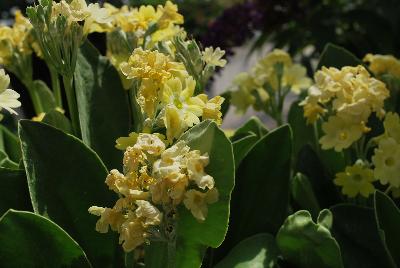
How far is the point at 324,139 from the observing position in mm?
859

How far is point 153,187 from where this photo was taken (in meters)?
0.56

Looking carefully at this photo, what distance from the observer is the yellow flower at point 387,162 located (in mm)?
790

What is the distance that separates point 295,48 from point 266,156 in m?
1.83

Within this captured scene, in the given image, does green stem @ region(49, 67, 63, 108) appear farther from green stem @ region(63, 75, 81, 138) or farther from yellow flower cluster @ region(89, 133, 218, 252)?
yellow flower cluster @ region(89, 133, 218, 252)

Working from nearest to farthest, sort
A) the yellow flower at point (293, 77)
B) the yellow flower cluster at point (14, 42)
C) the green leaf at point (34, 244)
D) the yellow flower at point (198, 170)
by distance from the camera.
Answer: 1. the yellow flower at point (198, 170)
2. the green leaf at point (34, 244)
3. the yellow flower cluster at point (14, 42)
4. the yellow flower at point (293, 77)

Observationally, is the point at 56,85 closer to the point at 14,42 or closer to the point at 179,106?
the point at 14,42

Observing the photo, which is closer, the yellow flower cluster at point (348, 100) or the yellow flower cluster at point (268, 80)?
the yellow flower cluster at point (348, 100)

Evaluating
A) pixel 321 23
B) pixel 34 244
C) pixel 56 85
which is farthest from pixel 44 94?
pixel 321 23

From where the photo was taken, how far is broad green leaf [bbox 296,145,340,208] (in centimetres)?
94

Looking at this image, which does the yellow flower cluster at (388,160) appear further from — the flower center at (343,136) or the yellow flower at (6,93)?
the yellow flower at (6,93)

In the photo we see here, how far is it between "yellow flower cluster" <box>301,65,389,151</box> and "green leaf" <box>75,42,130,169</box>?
0.82 ft

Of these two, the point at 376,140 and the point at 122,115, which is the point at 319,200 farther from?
the point at 122,115

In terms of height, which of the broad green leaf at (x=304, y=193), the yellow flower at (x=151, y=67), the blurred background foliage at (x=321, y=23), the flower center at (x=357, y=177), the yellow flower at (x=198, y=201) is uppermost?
the yellow flower at (x=151, y=67)

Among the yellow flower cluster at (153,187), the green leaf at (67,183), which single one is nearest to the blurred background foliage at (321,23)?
the green leaf at (67,183)
